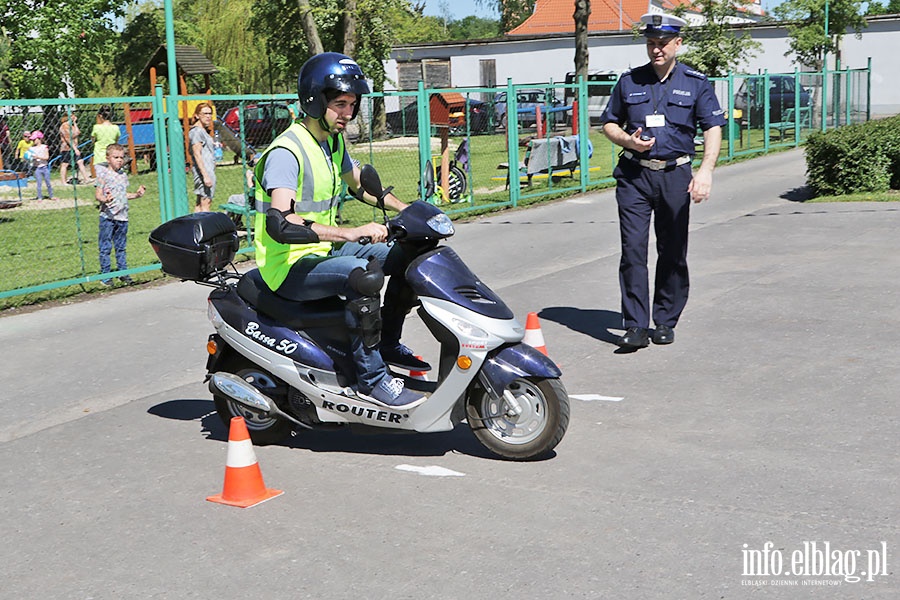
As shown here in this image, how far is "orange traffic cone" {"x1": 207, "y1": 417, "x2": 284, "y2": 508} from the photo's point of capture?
4875 mm

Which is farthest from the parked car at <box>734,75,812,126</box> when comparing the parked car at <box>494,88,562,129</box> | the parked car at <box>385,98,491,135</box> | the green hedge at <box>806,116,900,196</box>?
the green hedge at <box>806,116,900,196</box>

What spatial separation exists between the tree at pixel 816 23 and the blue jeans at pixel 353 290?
3919 cm

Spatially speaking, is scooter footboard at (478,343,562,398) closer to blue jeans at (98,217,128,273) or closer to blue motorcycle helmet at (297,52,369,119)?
blue motorcycle helmet at (297,52,369,119)

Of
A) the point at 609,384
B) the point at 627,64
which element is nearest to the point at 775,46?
the point at 627,64

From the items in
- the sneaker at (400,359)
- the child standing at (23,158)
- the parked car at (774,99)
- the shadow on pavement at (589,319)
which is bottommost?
the shadow on pavement at (589,319)

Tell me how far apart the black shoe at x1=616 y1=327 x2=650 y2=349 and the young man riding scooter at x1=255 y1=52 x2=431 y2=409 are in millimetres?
2297

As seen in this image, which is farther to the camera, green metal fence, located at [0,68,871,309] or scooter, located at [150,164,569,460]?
green metal fence, located at [0,68,871,309]

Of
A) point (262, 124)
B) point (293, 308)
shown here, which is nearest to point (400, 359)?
point (293, 308)

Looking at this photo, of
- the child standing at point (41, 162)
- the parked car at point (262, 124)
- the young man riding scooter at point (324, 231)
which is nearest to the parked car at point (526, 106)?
the parked car at point (262, 124)

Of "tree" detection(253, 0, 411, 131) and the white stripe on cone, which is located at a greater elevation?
"tree" detection(253, 0, 411, 131)

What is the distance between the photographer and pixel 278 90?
184ft

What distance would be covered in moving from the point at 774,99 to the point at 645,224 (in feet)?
76.7

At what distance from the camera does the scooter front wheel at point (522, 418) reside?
5094mm

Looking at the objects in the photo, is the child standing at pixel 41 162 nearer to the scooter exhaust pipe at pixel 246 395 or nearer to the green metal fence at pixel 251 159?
the green metal fence at pixel 251 159
